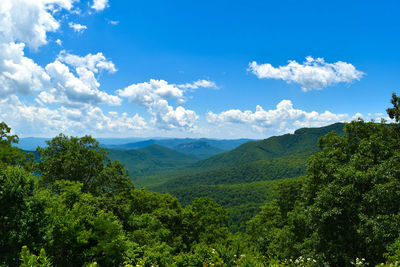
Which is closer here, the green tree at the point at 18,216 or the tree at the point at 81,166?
the green tree at the point at 18,216

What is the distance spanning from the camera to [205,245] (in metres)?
20.3

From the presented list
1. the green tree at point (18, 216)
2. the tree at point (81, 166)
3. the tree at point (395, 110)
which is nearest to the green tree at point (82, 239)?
the green tree at point (18, 216)

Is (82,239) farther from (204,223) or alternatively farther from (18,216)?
(204,223)

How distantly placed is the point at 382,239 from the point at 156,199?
3001cm

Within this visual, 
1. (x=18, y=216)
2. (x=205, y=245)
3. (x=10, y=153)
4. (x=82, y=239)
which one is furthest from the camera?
(x=10, y=153)

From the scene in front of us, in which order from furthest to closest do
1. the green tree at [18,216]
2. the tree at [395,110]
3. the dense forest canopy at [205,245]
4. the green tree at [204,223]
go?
the green tree at [204,223] → the tree at [395,110] → the dense forest canopy at [205,245] → the green tree at [18,216]

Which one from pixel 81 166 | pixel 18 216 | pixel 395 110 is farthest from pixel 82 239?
pixel 395 110

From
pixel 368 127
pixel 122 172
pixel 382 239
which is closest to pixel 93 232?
pixel 122 172

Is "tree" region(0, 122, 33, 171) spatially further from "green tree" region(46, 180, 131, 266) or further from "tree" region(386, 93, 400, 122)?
"tree" region(386, 93, 400, 122)

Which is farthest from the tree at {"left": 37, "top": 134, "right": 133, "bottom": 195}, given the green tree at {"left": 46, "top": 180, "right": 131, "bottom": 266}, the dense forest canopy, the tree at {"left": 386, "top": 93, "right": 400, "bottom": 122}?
the tree at {"left": 386, "top": 93, "right": 400, "bottom": 122}

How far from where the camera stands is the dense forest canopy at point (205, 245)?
12641 mm

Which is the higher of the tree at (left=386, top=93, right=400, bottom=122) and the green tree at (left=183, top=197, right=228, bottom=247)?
the tree at (left=386, top=93, right=400, bottom=122)

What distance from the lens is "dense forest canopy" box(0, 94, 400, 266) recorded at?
12641 millimetres

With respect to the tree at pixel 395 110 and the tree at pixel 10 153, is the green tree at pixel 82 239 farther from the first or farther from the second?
the tree at pixel 395 110
